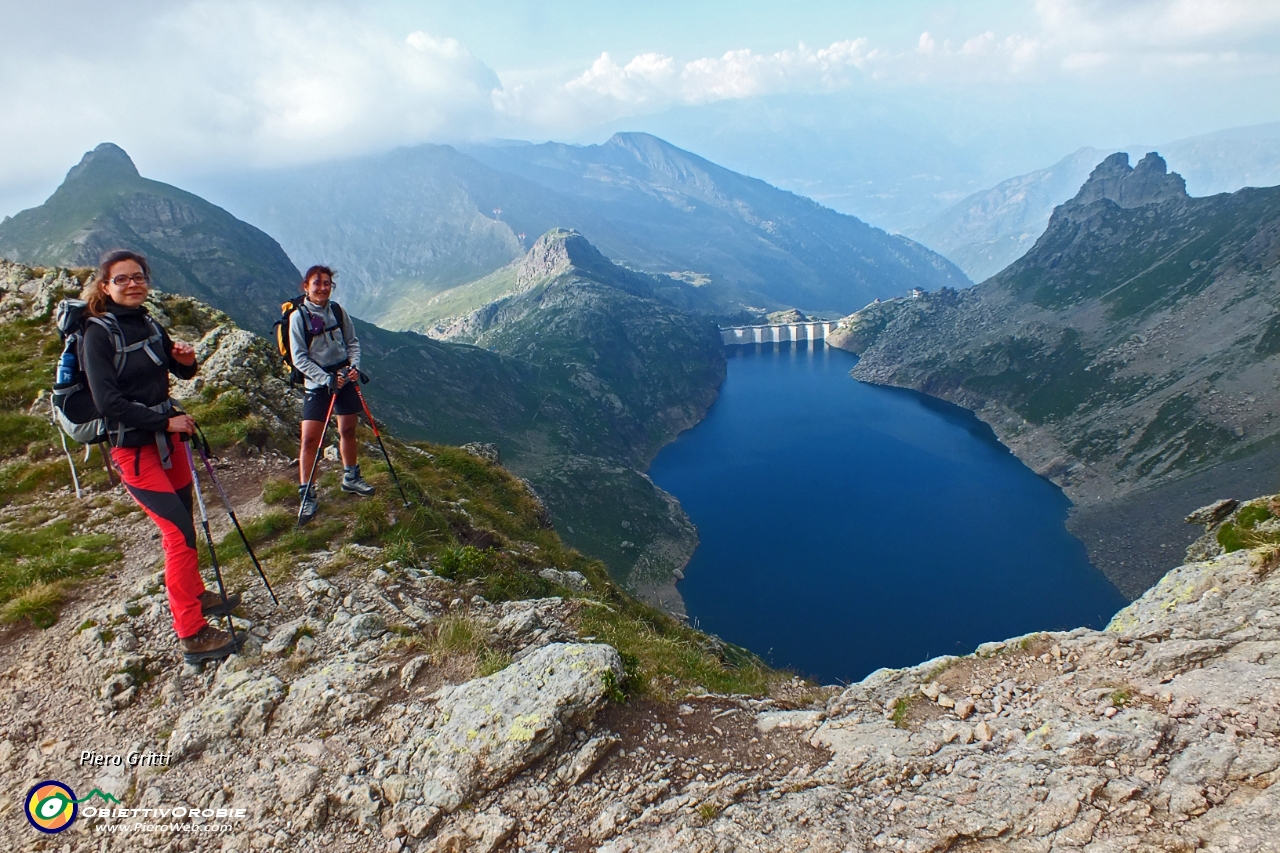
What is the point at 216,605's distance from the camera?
8469 mm

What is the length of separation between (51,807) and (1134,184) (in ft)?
805

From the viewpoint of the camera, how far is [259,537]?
418 inches

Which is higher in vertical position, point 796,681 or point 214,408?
point 214,408

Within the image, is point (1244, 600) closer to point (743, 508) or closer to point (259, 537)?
point (259, 537)

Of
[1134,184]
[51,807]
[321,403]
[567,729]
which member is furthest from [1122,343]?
[51,807]

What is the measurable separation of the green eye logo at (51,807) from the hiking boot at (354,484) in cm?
649

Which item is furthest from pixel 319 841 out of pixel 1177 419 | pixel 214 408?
pixel 1177 419

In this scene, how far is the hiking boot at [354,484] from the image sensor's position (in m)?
12.2

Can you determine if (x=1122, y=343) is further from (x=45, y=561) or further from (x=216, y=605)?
(x=45, y=561)

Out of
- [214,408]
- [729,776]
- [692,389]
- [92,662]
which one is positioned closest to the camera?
[729,776]

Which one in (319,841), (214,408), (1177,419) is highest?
(214,408)

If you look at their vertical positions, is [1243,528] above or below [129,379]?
below

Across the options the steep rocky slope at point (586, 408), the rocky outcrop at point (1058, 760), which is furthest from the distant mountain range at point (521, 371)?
the rocky outcrop at point (1058, 760)

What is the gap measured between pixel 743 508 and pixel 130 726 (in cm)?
10235
